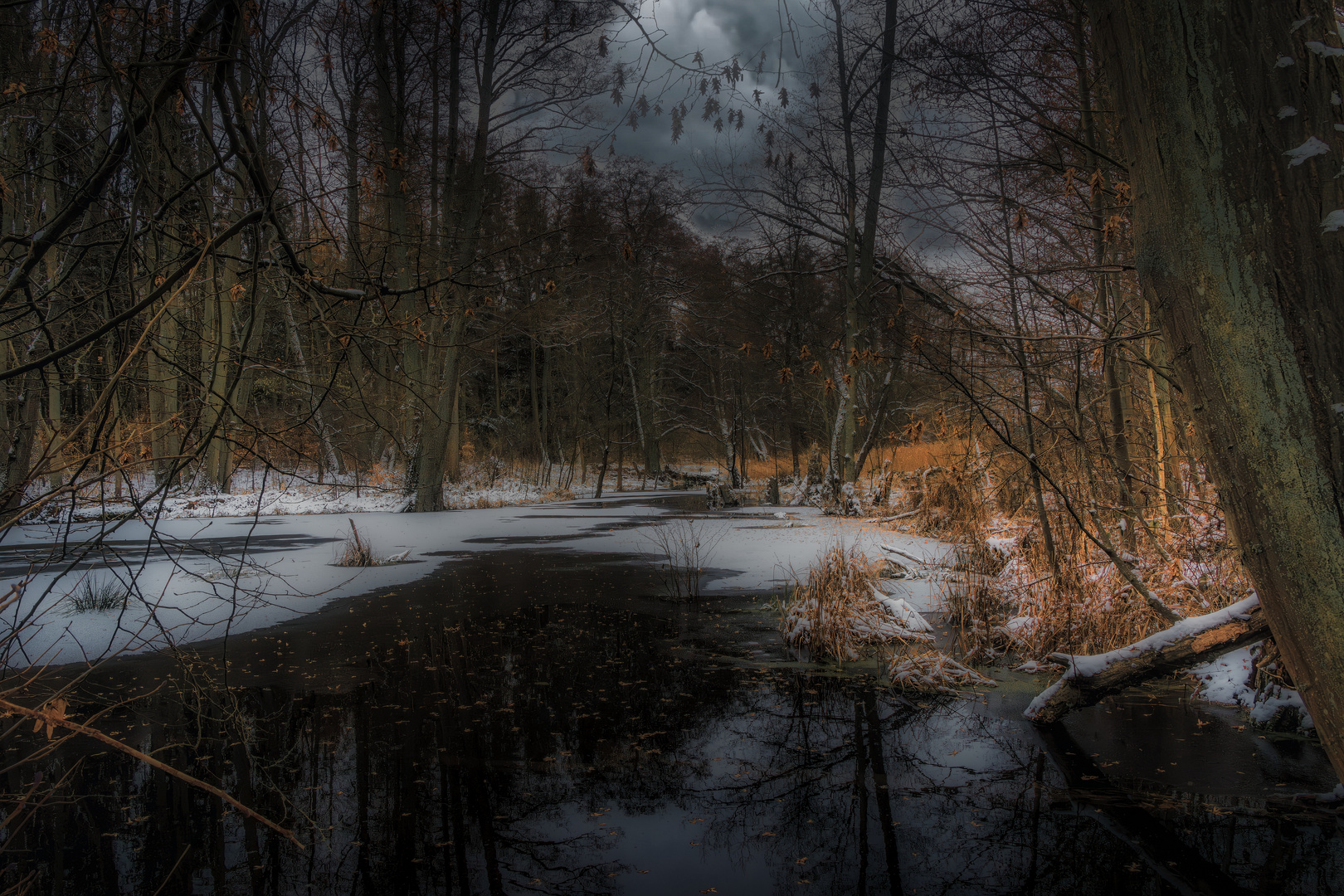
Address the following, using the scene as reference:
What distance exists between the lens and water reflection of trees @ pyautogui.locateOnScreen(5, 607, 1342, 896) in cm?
286

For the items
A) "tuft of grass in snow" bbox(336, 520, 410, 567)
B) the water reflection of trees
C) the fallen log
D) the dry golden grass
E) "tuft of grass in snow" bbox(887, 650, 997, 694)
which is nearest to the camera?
the water reflection of trees

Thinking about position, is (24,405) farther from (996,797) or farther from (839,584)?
(996,797)

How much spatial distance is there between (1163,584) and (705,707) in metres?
3.37

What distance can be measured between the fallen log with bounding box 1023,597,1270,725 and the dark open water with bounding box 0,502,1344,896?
229mm

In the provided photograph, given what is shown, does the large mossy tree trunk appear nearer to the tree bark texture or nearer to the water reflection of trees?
the water reflection of trees

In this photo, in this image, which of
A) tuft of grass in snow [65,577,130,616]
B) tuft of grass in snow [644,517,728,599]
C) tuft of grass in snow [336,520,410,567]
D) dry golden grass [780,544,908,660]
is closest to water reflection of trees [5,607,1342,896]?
dry golden grass [780,544,908,660]

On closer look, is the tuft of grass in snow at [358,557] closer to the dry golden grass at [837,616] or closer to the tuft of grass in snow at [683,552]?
the tuft of grass in snow at [683,552]

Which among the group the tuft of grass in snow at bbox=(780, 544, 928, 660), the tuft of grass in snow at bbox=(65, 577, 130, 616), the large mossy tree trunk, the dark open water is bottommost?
the dark open water

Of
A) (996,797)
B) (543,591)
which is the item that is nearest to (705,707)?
(996,797)

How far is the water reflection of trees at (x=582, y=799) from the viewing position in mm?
2861

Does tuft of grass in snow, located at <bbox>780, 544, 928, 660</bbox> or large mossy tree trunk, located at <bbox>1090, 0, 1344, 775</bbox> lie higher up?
large mossy tree trunk, located at <bbox>1090, 0, 1344, 775</bbox>

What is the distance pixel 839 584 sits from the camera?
6293 millimetres

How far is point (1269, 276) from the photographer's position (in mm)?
1240

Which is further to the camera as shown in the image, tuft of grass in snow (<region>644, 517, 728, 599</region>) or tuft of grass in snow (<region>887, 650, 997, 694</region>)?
tuft of grass in snow (<region>644, 517, 728, 599</region>)
